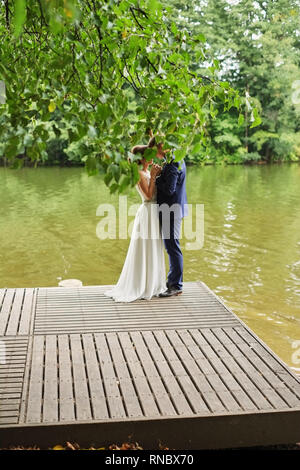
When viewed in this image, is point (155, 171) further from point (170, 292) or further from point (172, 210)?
point (170, 292)

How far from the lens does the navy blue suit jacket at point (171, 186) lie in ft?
19.9

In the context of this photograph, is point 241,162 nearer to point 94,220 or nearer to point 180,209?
point 94,220

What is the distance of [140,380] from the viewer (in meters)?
4.11

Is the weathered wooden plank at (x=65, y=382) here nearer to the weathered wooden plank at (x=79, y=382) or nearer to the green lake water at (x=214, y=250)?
the weathered wooden plank at (x=79, y=382)

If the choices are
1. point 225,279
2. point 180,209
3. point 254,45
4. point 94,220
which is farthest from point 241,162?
point 180,209

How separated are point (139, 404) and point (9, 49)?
7.73 ft

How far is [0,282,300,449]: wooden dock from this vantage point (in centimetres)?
355

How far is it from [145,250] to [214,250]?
17.3 feet

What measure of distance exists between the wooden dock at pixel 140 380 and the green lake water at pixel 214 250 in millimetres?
1573

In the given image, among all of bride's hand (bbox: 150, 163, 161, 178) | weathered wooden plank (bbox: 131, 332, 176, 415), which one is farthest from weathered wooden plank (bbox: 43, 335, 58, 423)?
bride's hand (bbox: 150, 163, 161, 178)

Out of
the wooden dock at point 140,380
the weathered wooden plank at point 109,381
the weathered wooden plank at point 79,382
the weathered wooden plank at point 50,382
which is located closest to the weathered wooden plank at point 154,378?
the wooden dock at point 140,380

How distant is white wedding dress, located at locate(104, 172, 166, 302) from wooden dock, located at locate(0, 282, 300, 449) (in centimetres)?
40

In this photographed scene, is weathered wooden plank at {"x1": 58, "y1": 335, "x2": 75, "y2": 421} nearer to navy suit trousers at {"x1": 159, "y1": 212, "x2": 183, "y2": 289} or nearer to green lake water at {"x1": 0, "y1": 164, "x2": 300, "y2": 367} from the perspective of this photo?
navy suit trousers at {"x1": 159, "y1": 212, "x2": 183, "y2": 289}
